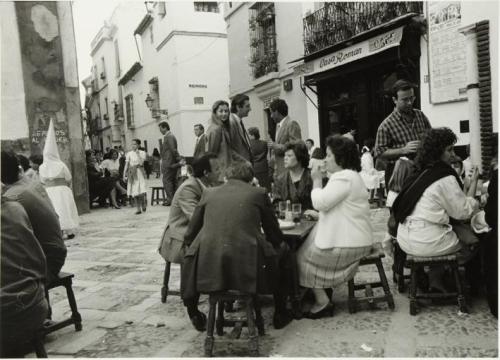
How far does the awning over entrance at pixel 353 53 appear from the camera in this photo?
31.3 ft

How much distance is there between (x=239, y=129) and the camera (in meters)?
5.27

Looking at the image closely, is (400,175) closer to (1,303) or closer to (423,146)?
(423,146)

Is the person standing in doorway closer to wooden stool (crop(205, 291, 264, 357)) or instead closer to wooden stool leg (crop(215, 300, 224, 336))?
wooden stool leg (crop(215, 300, 224, 336))

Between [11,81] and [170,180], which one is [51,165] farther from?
[11,81]

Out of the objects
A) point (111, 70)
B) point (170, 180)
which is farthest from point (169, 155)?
point (111, 70)

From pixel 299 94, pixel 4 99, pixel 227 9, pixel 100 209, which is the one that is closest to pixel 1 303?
pixel 4 99

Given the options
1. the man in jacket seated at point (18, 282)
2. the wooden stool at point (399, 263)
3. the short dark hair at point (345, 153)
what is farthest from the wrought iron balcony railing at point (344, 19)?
the man in jacket seated at point (18, 282)

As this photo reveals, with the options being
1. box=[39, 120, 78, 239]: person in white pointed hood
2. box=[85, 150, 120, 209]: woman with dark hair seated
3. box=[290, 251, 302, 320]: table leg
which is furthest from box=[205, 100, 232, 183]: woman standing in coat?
box=[85, 150, 120, 209]: woman with dark hair seated

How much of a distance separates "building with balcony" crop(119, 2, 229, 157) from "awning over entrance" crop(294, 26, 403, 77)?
10433 millimetres

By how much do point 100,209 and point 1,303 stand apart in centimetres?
1015

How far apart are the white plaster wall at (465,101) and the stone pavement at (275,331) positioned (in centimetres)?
384

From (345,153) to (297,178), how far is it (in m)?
0.95

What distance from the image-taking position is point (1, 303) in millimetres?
2680

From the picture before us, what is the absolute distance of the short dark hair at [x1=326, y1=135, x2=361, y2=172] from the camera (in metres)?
3.47
